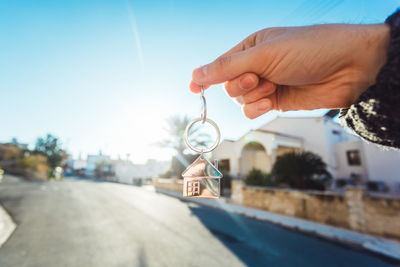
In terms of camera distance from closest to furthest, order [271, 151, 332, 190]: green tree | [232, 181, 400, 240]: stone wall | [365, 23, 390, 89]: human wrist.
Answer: [365, 23, 390, 89]: human wrist
[232, 181, 400, 240]: stone wall
[271, 151, 332, 190]: green tree

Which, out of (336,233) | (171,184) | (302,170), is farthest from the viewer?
(171,184)

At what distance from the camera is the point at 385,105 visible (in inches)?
38.5

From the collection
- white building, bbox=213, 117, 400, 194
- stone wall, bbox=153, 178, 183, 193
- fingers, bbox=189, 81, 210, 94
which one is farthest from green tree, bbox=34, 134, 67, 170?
fingers, bbox=189, 81, 210, 94

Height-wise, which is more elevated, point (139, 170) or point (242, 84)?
point (242, 84)

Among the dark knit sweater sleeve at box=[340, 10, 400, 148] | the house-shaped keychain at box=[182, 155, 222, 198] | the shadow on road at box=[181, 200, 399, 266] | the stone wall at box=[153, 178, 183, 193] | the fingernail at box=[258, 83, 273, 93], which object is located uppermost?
the fingernail at box=[258, 83, 273, 93]

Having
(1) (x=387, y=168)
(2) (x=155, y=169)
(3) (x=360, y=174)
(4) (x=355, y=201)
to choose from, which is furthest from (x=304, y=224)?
(2) (x=155, y=169)

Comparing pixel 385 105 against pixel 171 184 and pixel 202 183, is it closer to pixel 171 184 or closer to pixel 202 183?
pixel 202 183

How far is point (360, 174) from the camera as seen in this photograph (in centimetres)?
1900

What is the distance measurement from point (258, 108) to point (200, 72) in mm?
664

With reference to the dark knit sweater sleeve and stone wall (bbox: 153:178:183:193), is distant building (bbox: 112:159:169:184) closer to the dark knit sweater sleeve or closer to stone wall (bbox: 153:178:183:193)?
stone wall (bbox: 153:178:183:193)

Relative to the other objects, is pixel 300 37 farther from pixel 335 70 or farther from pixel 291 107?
pixel 291 107

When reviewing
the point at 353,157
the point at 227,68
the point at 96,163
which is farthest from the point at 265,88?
the point at 96,163

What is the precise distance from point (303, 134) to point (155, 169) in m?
42.5

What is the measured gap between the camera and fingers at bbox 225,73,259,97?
1452 millimetres
